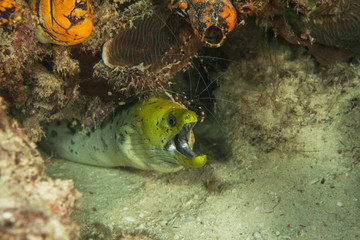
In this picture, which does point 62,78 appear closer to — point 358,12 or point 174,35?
point 174,35

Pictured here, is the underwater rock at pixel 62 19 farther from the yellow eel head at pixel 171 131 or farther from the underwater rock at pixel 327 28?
the underwater rock at pixel 327 28

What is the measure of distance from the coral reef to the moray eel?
4.52 ft

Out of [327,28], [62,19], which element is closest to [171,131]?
[62,19]

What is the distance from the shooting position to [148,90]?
2.77 meters

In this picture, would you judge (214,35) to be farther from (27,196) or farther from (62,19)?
(27,196)

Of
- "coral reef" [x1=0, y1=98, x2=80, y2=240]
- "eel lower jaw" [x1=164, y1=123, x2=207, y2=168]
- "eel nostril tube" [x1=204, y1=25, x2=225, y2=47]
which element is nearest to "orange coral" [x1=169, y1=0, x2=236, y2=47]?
"eel nostril tube" [x1=204, y1=25, x2=225, y2=47]

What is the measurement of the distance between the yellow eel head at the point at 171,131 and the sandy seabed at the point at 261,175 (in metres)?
0.58

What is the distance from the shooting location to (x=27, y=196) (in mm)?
1068

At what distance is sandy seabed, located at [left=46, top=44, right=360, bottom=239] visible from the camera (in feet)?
8.16

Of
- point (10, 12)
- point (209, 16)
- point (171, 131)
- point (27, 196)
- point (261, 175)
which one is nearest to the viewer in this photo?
point (27, 196)

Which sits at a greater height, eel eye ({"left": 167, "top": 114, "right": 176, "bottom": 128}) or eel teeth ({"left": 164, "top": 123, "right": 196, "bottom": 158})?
eel eye ({"left": 167, "top": 114, "right": 176, "bottom": 128})

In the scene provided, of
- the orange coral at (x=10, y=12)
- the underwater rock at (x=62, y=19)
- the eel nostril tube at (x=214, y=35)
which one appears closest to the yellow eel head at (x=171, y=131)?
the eel nostril tube at (x=214, y=35)

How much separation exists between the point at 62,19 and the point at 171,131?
141cm

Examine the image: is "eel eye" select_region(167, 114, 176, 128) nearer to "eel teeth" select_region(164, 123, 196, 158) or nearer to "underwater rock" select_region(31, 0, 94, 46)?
"eel teeth" select_region(164, 123, 196, 158)
